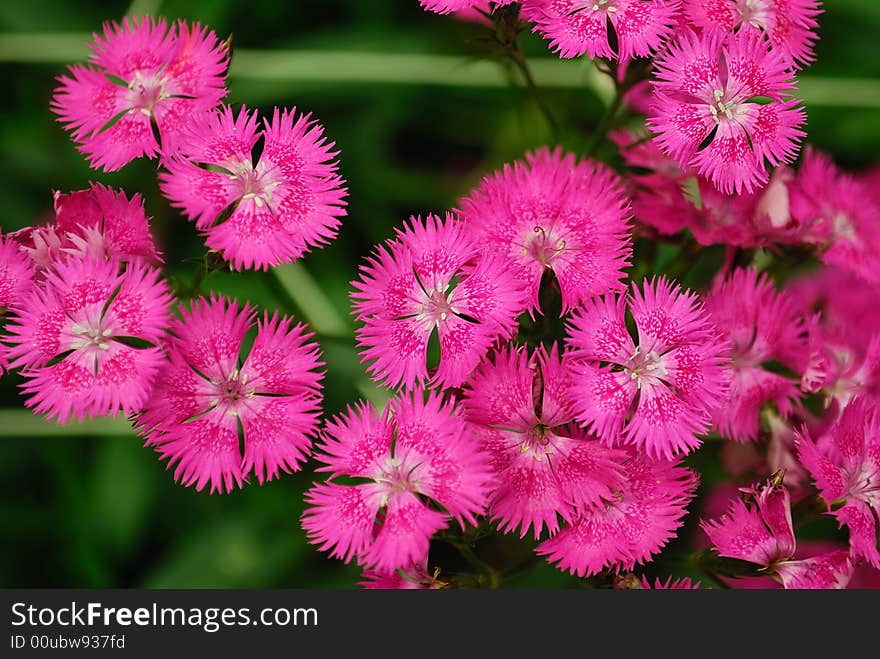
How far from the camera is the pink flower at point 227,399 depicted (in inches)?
56.2

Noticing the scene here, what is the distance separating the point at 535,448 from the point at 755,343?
1.86ft

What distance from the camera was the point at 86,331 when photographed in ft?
4.63

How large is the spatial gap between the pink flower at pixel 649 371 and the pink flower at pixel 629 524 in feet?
0.14

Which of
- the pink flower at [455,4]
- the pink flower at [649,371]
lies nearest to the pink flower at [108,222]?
the pink flower at [455,4]

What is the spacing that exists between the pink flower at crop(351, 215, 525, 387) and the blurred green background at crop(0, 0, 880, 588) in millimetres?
513

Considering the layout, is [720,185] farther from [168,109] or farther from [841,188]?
[168,109]

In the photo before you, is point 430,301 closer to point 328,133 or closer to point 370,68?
point 370,68

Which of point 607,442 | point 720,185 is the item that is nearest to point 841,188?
point 720,185

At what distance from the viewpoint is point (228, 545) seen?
218 cm

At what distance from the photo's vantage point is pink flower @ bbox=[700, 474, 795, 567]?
1450 mm

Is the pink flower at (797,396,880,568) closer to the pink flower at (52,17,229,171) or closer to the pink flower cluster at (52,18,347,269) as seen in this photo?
the pink flower cluster at (52,18,347,269)

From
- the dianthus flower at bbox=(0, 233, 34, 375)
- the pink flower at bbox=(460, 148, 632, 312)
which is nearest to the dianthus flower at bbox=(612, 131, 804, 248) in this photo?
the pink flower at bbox=(460, 148, 632, 312)

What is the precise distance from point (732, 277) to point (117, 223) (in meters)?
1.13

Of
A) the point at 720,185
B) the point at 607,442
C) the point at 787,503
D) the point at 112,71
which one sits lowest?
the point at 787,503
